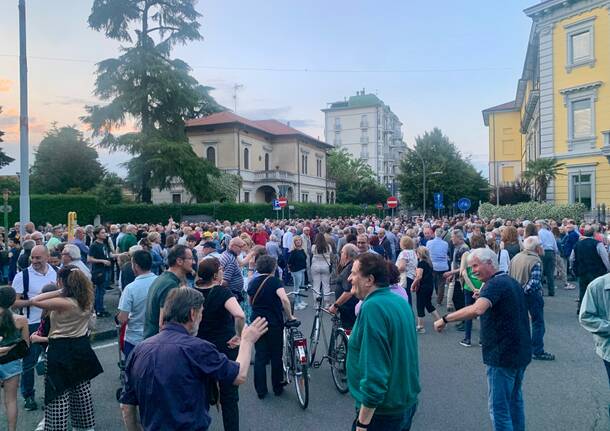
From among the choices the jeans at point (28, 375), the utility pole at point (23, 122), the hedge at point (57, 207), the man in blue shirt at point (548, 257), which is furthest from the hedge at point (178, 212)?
the jeans at point (28, 375)

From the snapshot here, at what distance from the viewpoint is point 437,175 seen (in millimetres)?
51656

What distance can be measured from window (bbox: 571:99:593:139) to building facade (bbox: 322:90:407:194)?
68939mm

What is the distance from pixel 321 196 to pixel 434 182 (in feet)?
59.0

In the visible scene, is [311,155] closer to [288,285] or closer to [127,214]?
[127,214]

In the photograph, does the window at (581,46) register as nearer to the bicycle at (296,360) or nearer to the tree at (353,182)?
the bicycle at (296,360)

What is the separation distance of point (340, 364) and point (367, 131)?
98612 millimetres

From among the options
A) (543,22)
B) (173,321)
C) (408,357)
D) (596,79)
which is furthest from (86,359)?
(543,22)

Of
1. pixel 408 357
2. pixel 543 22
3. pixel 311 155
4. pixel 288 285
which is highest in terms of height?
pixel 543 22

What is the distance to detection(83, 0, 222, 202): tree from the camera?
3359 cm

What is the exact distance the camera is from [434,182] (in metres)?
51.4

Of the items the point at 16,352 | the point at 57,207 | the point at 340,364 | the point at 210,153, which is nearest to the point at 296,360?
the point at 340,364

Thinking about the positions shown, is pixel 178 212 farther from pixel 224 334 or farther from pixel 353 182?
pixel 353 182

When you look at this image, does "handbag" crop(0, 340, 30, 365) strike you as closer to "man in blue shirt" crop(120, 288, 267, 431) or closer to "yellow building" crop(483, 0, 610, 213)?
"man in blue shirt" crop(120, 288, 267, 431)

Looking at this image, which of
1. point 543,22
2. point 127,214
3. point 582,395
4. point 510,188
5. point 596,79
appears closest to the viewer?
point 582,395
